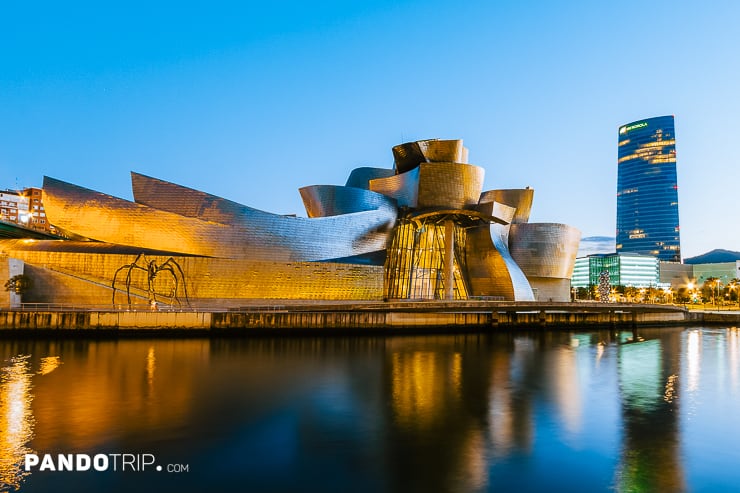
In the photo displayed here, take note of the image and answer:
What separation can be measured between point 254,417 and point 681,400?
10896 millimetres

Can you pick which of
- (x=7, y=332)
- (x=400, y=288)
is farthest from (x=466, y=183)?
(x=7, y=332)

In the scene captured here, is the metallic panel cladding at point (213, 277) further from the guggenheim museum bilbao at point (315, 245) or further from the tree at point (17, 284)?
the tree at point (17, 284)

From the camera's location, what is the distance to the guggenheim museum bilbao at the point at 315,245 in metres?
27.9

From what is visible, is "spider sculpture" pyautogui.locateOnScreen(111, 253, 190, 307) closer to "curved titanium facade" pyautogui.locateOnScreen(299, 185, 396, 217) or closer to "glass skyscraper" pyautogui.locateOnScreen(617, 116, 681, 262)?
"curved titanium facade" pyautogui.locateOnScreen(299, 185, 396, 217)

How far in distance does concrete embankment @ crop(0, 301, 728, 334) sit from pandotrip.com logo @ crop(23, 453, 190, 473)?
16.2 metres

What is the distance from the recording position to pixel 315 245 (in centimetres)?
3312

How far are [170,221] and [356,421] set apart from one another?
21469 mm

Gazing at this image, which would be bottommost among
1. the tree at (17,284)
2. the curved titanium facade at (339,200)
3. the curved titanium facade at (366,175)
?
the tree at (17,284)

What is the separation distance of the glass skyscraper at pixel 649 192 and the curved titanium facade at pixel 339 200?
130 meters

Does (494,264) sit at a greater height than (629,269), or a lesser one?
lesser

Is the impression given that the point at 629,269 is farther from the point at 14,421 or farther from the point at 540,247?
the point at 14,421

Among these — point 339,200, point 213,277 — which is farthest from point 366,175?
point 213,277

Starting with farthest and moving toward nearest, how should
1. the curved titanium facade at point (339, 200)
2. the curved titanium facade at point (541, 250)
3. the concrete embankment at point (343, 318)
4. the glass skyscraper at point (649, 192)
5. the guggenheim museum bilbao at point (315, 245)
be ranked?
1. the glass skyscraper at point (649, 192)
2. the curved titanium facade at point (541, 250)
3. the curved titanium facade at point (339, 200)
4. the guggenheim museum bilbao at point (315, 245)
5. the concrete embankment at point (343, 318)

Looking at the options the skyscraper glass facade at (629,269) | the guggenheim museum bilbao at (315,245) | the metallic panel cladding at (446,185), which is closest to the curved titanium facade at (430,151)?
the guggenheim museum bilbao at (315,245)
